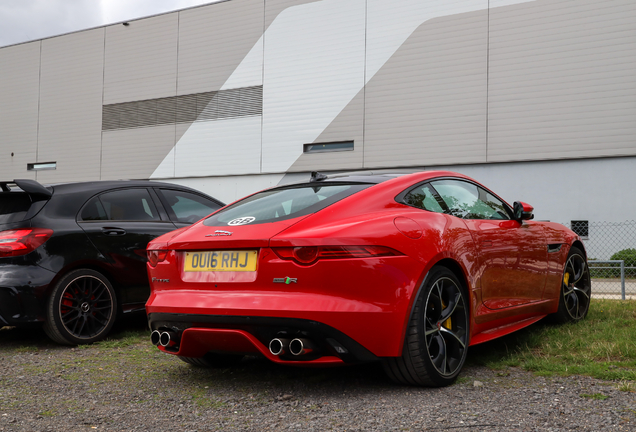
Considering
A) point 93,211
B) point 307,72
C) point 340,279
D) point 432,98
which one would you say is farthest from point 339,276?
point 307,72

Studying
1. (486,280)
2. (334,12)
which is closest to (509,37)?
(334,12)

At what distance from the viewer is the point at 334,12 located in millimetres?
21391

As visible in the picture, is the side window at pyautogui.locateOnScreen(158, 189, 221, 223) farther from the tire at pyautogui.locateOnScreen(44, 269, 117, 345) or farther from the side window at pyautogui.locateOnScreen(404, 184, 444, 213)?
the side window at pyautogui.locateOnScreen(404, 184, 444, 213)

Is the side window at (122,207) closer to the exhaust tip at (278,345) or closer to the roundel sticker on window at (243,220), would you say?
the roundel sticker on window at (243,220)

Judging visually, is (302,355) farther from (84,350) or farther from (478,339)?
(84,350)

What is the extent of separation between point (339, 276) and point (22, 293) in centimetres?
306

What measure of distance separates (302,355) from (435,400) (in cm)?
75

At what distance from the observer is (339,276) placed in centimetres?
299

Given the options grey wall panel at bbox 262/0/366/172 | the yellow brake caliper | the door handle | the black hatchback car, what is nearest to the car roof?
the black hatchback car

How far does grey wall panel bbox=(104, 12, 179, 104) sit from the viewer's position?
2480 cm

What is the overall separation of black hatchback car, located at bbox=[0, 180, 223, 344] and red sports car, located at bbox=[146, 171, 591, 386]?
5.54 ft

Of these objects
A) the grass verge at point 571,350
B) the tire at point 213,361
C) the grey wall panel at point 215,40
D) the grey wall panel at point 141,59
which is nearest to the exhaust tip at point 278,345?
the tire at point 213,361

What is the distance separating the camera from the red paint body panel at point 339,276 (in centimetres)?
300

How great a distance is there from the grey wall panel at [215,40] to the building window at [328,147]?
4.74m
